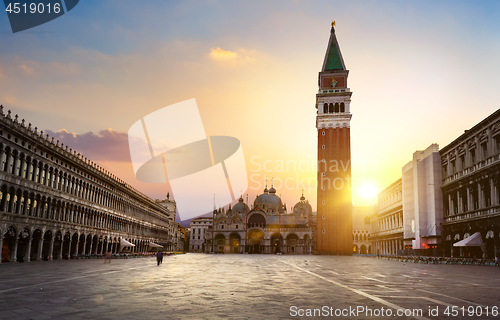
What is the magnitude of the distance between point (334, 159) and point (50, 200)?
54.3m

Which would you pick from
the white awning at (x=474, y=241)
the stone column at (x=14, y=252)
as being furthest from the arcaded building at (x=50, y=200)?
the white awning at (x=474, y=241)

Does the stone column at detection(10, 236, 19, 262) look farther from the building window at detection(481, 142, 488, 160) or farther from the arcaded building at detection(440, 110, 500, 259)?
the building window at detection(481, 142, 488, 160)

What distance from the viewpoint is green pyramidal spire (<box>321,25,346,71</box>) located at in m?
83.9

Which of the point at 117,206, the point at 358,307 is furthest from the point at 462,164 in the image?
the point at 117,206

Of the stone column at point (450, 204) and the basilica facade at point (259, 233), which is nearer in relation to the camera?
the stone column at point (450, 204)

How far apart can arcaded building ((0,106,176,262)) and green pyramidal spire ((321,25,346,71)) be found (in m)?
49.1

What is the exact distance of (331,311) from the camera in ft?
29.9

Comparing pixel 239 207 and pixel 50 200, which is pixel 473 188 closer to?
pixel 50 200

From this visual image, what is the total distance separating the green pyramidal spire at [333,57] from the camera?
8388cm

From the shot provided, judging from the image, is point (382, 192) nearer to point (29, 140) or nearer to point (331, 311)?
point (29, 140)

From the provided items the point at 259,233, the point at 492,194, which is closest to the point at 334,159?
the point at 259,233

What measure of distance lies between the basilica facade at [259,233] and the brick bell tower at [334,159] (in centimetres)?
2327

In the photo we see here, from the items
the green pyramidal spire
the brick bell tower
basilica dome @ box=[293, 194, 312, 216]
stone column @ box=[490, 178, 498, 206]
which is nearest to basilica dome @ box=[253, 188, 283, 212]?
basilica dome @ box=[293, 194, 312, 216]

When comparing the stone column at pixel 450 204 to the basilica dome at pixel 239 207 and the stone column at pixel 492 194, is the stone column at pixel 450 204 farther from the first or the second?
the basilica dome at pixel 239 207
